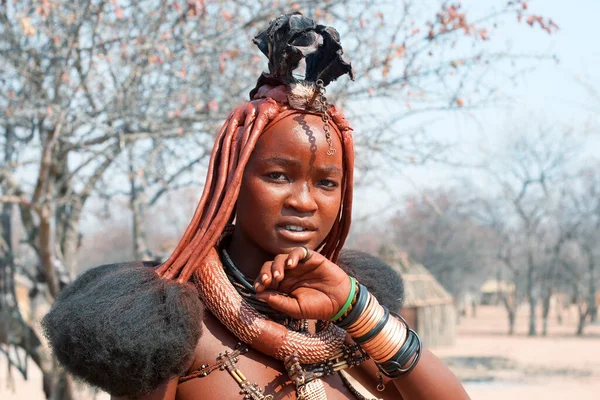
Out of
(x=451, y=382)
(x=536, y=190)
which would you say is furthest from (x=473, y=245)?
(x=451, y=382)

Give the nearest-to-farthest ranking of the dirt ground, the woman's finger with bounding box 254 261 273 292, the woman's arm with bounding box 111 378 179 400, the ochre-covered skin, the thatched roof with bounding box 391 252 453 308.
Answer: the woman's finger with bounding box 254 261 273 292
the woman's arm with bounding box 111 378 179 400
the ochre-covered skin
the dirt ground
the thatched roof with bounding box 391 252 453 308

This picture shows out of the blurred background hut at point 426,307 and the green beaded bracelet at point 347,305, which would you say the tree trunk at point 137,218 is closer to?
the green beaded bracelet at point 347,305

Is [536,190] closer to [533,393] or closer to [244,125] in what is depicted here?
[533,393]

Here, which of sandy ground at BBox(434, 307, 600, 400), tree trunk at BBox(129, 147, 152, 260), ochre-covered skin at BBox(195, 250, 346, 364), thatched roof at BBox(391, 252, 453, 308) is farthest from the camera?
thatched roof at BBox(391, 252, 453, 308)

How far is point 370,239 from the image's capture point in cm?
3161

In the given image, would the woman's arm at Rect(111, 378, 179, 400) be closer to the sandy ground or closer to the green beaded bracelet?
the green beaded bracelet

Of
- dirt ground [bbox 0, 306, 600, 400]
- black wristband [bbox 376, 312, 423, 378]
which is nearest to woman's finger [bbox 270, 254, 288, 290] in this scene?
black wristband [bbox 376, 312, 423, 378]

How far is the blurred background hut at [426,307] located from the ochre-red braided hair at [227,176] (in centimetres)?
1555

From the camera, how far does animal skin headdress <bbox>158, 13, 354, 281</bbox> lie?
1.97 metres

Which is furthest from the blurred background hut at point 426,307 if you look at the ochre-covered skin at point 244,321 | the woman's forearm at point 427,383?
the ochre-covered skin at point 244,321

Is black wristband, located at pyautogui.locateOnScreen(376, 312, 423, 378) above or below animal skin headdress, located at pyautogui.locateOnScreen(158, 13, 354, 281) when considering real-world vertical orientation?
below

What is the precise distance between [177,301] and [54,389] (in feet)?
15.7

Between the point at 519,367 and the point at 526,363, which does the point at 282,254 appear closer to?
the point at 519,367

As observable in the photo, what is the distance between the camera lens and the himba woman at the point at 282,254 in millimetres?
1939
